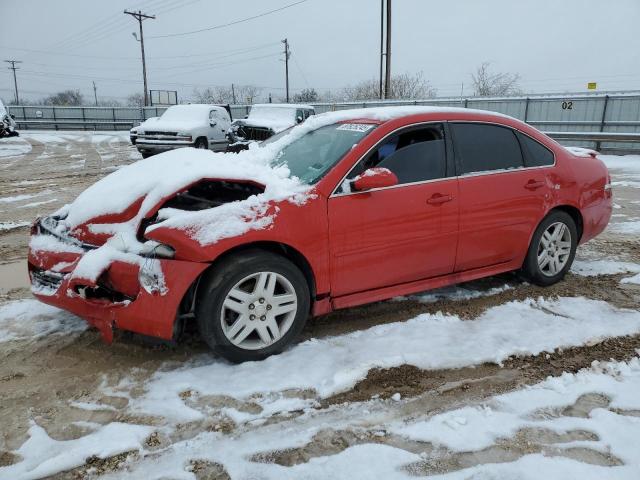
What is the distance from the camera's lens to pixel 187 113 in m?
15.6

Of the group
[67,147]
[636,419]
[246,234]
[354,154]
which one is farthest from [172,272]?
[67,147]

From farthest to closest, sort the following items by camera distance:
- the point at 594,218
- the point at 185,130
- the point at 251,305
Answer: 1. the point at 185,130
2. the point at 594,218
3. the point at 251,305

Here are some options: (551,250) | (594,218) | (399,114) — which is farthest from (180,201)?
(594,218)

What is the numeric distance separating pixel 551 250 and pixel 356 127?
7.16 ft

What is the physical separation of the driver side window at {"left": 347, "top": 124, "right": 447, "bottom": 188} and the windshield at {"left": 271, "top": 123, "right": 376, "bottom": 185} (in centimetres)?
18

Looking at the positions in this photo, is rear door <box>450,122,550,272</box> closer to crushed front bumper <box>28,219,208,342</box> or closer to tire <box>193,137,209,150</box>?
crushed front bumper <box>28,219,208,342</box>

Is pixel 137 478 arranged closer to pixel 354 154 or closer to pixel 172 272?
pixel 172 272

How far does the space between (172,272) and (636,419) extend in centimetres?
269

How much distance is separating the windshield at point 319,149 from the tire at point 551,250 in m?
1.91

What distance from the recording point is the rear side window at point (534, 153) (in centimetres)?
429

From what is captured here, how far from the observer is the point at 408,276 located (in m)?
3.68

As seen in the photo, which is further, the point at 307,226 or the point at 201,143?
the point at 201,143

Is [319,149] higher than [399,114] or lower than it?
lower

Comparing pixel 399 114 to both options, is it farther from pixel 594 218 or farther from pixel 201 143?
pixel 201 143
